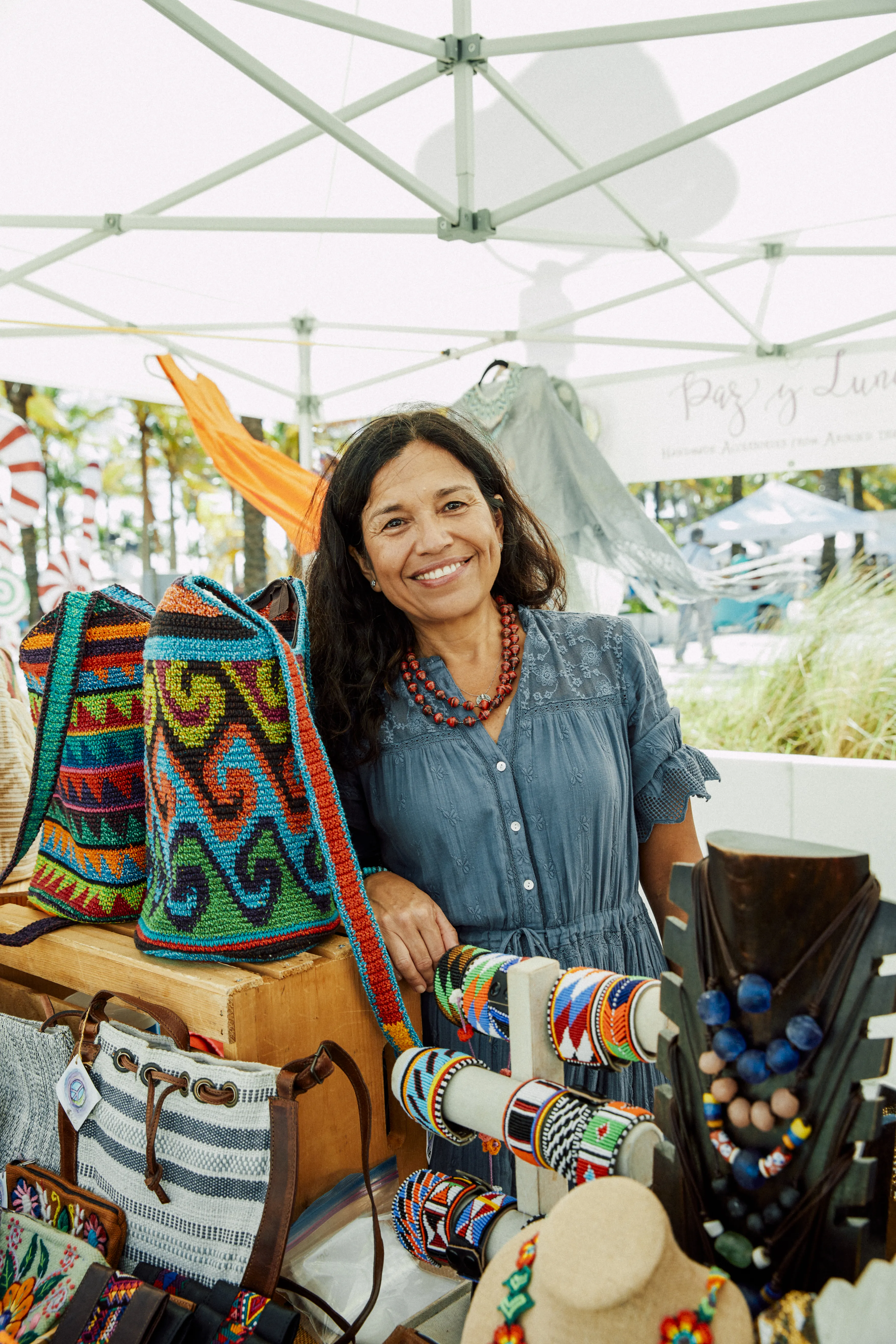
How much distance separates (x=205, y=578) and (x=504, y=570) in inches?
24.5

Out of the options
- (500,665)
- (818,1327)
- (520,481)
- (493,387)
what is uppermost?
(493,387)

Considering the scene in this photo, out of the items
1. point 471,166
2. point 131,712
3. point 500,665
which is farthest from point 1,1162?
point 471,166

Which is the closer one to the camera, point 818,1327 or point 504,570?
point 818,1327

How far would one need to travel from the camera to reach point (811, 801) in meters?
3.33

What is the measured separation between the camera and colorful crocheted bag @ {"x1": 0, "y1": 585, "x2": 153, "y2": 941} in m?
1.08

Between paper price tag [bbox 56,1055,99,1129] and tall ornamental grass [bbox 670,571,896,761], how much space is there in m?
3.03

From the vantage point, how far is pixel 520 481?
4.28 meters

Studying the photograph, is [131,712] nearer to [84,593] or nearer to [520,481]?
[84,593]

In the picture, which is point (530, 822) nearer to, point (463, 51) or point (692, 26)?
point (692, 26)

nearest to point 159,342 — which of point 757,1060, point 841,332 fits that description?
point 841,332

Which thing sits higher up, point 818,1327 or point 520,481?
point 520,481

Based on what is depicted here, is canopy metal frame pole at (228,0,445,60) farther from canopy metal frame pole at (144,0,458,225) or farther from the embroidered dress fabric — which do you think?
the embroidered dress fabric

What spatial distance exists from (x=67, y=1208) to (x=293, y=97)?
7.96 ft

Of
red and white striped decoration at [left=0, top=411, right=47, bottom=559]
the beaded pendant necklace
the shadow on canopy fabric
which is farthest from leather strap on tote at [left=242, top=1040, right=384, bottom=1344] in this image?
red and white striped decoration at [left=0, top=411, right=47, bottom=559]
